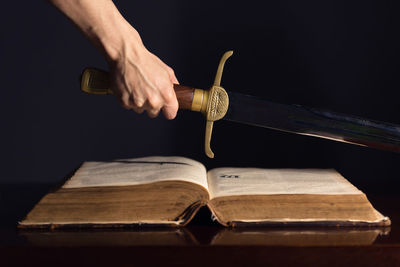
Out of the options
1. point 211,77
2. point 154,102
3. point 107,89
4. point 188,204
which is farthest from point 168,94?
point 211,77

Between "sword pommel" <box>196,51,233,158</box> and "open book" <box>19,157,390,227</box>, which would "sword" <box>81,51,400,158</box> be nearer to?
"sword pommel" <box>196,51,233,158</box>

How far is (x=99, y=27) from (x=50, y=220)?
0.44 m

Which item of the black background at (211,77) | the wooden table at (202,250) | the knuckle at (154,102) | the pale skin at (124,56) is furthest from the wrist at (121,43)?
the black background at (211,77)

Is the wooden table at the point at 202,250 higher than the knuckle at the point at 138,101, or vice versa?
the knuckle at the point at 138,101

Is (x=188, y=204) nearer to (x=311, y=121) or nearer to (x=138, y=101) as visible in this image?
(x=138, y=101)

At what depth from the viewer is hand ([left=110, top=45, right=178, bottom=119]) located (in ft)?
3.97

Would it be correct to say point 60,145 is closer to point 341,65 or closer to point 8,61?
point 8,61

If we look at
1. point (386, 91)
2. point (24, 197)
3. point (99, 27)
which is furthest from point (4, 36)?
point (386, 91)

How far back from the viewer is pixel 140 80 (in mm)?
1215

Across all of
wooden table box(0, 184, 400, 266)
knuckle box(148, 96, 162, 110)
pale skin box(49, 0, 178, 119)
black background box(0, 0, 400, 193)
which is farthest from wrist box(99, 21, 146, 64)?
black background box(0, 0, 400, 193)

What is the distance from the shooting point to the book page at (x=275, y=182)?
123 centimetres

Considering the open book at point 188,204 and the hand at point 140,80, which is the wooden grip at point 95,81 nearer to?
the hand at point 140,80

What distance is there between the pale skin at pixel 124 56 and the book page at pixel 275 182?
0.80ft

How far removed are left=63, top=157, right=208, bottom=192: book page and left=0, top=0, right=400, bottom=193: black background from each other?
612mm
